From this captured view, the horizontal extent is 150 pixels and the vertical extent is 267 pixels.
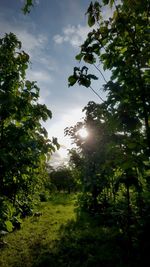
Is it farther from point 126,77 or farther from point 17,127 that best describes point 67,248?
point 126,77

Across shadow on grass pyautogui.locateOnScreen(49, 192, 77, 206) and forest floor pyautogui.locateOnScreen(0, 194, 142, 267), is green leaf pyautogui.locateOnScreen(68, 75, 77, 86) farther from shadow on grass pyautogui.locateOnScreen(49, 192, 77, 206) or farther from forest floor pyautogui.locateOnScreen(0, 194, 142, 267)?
shadow on grass pyautogui.locateOnScreen(49, 192, 77, 206)

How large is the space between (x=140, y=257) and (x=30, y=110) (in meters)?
5.86

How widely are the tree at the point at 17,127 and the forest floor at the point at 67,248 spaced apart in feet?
12.8

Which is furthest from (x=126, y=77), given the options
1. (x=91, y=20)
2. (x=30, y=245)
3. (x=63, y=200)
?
(x=63, y=200)

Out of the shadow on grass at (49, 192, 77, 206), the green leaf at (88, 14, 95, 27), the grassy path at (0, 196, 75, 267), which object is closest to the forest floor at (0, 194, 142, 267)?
the grassy path at (0, 196, 75, 267)

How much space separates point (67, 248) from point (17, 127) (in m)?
6.30

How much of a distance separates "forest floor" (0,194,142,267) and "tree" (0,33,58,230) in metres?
3.90

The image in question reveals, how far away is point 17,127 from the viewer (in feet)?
22.1

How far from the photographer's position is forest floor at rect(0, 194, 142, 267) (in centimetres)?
923

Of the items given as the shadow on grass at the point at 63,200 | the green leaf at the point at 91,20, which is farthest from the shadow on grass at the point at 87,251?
the shadow on grass at the point at 63,200

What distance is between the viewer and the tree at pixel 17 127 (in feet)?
20.3

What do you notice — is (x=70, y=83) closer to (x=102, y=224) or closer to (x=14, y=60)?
A: (x=14, y=60)

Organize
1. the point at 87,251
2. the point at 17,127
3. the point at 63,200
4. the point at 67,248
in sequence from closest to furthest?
the point at 17,127, the point at 87,251, the point at 67,248, the point at 63,200

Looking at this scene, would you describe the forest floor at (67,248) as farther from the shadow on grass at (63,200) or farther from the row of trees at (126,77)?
the shadow on grass at (63,200)
